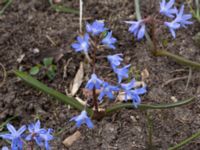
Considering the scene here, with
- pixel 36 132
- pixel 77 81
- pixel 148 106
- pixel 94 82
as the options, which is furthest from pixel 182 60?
pixel 36 132

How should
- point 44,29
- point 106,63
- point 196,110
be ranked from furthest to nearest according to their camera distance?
point 44,29 → point 106,63 → point 196,110

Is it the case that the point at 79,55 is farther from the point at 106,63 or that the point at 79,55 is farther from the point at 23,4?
the point at 23,4

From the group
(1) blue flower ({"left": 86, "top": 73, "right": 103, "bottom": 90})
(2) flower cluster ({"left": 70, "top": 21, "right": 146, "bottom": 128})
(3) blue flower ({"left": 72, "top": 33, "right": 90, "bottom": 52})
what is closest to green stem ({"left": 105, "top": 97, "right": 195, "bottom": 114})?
(2) flower cluster ({"left": 70, "top": 21, "right": 146, "bottom": 128})

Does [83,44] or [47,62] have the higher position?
[83,44]

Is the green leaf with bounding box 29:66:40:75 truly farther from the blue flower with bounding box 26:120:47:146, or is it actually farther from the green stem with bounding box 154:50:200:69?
→ the blue flower with bounding box 26:120:47:146

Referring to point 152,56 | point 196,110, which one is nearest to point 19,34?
point 152,56

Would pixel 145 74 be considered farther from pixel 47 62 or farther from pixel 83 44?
pixel 83 44

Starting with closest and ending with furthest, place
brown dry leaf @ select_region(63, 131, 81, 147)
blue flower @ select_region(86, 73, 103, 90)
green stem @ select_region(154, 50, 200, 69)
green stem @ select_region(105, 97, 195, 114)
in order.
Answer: blue flower @ select_region(86, 73, 103, 90), green stem @ select_region(105, 97, 195, 114), brown dry leaf @ select_region(63, 131, 81, 147), green stem @ select_region(154, 50, 200, 69)

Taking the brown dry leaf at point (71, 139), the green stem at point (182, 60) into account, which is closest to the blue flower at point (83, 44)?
the brown dry leaf at point (71, 139)
